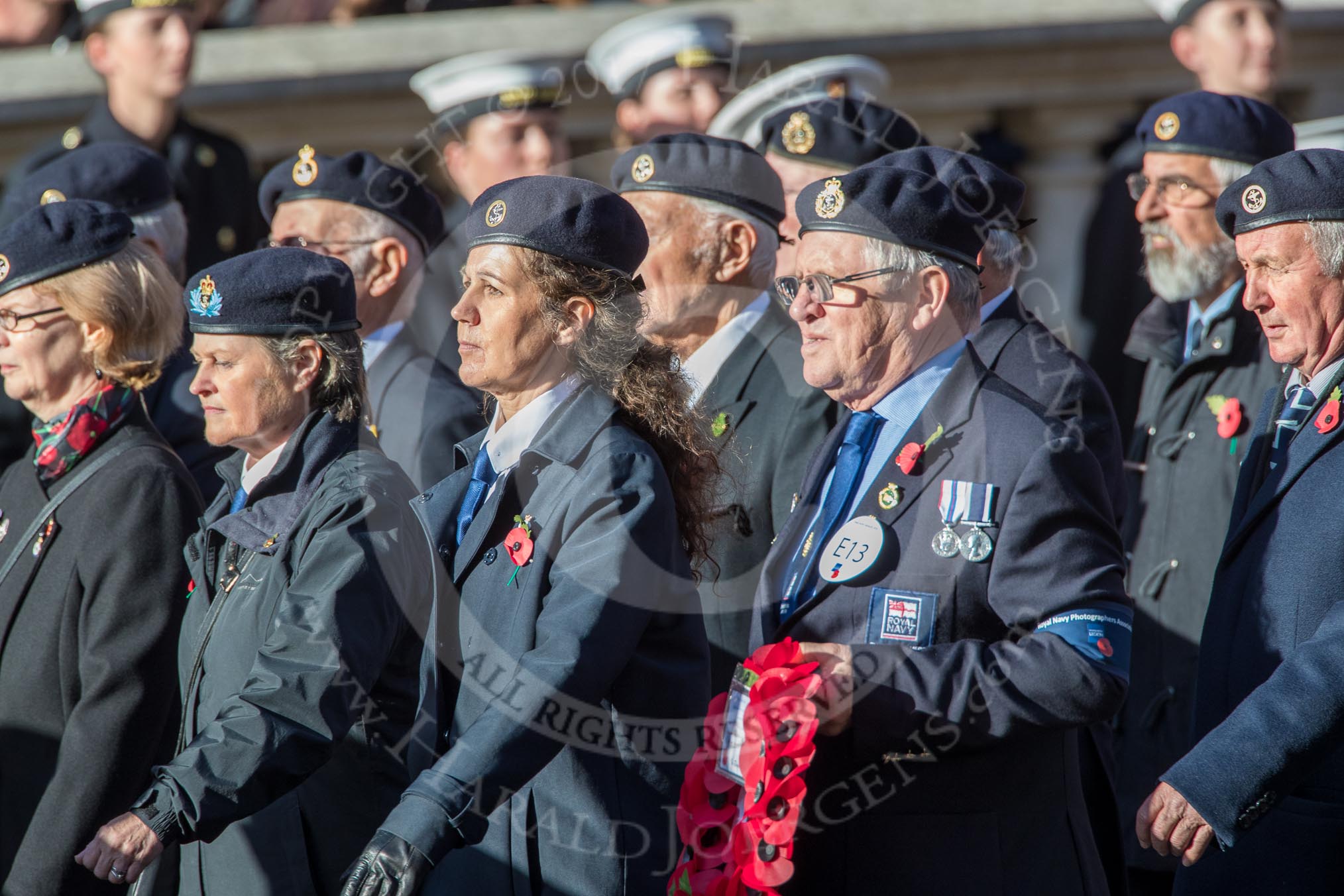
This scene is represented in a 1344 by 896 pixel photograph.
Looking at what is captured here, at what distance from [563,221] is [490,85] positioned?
3434mm

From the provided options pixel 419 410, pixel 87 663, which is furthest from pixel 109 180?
pixel 87 663

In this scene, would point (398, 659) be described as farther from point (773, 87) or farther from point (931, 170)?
point (773, 87)

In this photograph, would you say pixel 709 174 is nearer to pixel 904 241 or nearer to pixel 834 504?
pixel 904 241

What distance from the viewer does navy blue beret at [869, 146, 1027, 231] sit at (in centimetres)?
401

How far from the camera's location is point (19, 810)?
394 cm

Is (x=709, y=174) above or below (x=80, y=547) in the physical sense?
above

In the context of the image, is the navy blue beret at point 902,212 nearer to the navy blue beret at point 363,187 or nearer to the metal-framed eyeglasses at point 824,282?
the metal-framed eyeglasses at point 824,282

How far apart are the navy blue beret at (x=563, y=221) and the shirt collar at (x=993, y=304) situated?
1220 mm

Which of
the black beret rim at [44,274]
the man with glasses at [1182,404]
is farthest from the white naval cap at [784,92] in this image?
the black beret rim at [44,274]

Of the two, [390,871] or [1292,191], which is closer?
[390,871]

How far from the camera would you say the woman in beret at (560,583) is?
2961mm

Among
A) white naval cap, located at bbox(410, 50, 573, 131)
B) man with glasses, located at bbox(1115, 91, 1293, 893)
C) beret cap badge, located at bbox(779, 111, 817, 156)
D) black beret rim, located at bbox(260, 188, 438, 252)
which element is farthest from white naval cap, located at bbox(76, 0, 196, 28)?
man with glasses, located at bbox(1115, 91, 1293, 893)

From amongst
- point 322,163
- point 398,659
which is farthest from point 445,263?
point 398,659

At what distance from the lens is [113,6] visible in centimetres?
664
